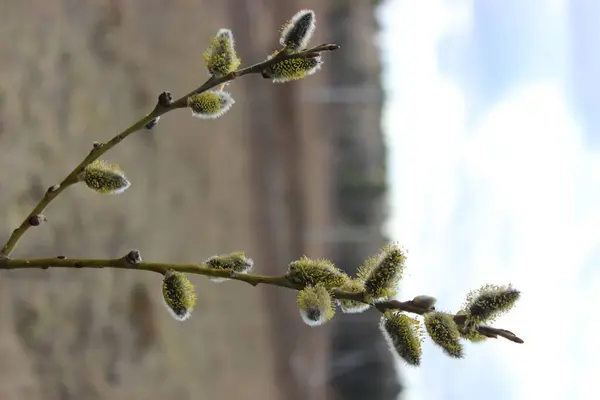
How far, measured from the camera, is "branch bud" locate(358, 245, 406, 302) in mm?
399

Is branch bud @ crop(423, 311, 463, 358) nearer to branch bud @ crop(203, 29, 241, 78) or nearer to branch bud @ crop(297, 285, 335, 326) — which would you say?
branch bud @ crop(297, 285, 335, 326)

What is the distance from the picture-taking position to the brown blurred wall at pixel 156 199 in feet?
3.81

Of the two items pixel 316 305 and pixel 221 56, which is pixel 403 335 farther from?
pixel 221 56

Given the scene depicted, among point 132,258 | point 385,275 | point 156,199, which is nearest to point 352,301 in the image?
point 385,275

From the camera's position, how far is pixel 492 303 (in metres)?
0.38

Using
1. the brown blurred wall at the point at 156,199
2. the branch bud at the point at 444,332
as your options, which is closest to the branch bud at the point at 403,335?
the branch bud at the point at 444,332

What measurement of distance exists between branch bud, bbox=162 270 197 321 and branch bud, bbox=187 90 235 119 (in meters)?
0.12

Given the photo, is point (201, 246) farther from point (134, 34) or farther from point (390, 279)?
point (390, 279)

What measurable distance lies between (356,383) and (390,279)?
112 inches

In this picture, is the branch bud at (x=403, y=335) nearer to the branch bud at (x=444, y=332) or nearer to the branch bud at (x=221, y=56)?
the branch bud at (x=444, y=332)

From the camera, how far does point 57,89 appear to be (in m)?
1.30

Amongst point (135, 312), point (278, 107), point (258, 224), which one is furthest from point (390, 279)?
point (278, 107)

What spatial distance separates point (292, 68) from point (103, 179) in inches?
6.5

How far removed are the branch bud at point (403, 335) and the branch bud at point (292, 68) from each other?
178 millimetres
